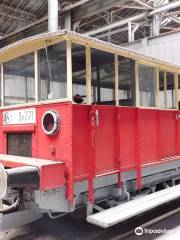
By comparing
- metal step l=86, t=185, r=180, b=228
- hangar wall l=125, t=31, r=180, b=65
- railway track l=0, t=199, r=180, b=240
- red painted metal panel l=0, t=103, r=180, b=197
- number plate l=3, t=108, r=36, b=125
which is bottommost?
railway track l=0, t=199, r=180, b=240

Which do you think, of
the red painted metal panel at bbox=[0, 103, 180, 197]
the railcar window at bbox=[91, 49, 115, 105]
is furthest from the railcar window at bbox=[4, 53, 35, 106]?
the railcar window at bbox=[91, 49, 115, 105]

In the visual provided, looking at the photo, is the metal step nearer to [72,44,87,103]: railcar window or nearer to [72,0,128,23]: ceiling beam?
[72,44,87,103]: railcar window

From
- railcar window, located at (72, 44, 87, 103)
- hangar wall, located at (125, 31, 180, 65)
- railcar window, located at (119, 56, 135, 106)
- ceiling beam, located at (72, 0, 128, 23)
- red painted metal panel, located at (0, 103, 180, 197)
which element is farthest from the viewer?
hangar wall, located at (125, 31, 180, 65)

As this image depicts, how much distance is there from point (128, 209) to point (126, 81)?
6.68ft

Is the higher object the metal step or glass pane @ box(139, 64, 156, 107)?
glass pane @ box(139, 64, 156, 107)

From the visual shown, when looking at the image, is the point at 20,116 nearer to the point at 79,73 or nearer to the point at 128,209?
the point at 79,73

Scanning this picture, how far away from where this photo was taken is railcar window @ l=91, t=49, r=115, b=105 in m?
5.04

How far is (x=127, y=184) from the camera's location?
5.38 meters

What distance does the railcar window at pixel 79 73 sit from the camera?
14.7 feet

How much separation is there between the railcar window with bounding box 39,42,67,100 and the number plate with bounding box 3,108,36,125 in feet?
0.99

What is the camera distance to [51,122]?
4.52m

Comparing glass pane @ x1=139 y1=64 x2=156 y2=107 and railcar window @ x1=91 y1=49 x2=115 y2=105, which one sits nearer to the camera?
railcar window @ x1=91 y1=49 x2=115 y2=105

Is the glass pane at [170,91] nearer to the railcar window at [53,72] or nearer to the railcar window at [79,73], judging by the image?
the railcar window at [79,73]

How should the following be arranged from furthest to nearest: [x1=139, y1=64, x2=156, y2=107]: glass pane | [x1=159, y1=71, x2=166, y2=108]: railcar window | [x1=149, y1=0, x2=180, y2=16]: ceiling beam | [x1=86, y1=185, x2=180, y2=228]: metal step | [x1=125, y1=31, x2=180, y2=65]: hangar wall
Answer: [x1=125, y1=31, x2=180, y2=65]: hangar wall < [x1=149, y1=0, x2=180, y2=16]: ceiling beam < [x1=159, y1=71, x2=166, y2=108]: railcar window < [x1=139, y1=64, x2=156, y2=107]: glass pane < [x1=86, y1=185, x2=180, y2=228]: metal step
